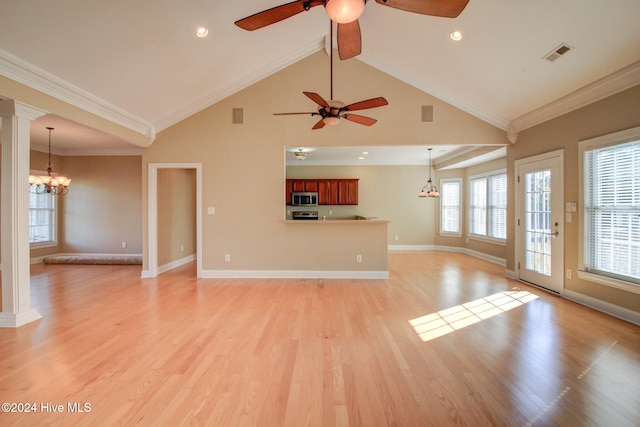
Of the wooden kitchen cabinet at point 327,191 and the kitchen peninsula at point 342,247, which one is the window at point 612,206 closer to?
the kitchen peninsula at point 342,247

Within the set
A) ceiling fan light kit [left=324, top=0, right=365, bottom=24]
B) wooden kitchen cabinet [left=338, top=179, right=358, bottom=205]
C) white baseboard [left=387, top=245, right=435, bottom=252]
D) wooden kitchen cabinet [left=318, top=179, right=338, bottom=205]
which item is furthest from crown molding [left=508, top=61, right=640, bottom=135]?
wooden kitchen cabinet [left=318, top=179, right=338, bottom=205]

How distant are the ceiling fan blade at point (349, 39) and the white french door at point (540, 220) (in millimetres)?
3679

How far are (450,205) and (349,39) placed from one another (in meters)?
7.36

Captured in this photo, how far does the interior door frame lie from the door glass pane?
18.8ft

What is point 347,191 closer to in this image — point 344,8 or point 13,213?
point 13,213

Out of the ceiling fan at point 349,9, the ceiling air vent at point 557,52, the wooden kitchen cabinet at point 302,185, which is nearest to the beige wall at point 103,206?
the wooden kitchen cabinet at point 302,185

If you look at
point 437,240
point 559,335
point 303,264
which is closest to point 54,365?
point 303,264

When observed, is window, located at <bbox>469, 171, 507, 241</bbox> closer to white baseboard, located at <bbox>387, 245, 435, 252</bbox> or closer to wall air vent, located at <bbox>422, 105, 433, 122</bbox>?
white baseboard, located at <bbox>387, 245, 435, 252</bbox>

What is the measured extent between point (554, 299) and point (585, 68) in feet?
9.83

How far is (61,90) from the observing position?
Answer: 3512mm

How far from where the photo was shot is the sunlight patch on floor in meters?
3.10

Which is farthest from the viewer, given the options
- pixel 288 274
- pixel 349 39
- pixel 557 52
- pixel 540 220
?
pixel 288 274

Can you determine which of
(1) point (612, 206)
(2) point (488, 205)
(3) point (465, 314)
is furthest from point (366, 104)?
(2) point (488, 205)

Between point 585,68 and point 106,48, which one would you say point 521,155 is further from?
point 106,48
